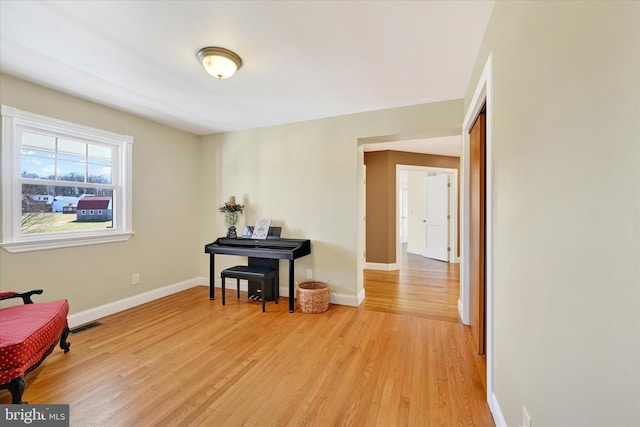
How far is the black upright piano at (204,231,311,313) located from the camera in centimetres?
329

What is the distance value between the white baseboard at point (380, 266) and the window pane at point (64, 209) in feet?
14.4

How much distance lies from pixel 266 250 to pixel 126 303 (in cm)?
188

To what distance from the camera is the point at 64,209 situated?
2906 mm

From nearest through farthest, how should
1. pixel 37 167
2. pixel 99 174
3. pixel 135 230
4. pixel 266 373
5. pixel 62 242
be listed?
pixel 266 373 < pixel 37 167 < pixel 62 242 < pixel 99 174 < pixel 135 230

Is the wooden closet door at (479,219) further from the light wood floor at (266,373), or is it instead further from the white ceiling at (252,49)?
the white ceiling at (252,49)

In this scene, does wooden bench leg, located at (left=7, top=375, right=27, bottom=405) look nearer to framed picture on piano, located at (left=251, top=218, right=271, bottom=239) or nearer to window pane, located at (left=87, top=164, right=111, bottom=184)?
window pane, located at (left=87, top=164, right=111, bottom=184)

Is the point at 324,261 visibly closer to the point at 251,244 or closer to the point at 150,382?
the point at 251,244

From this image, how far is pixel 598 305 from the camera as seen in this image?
69cm

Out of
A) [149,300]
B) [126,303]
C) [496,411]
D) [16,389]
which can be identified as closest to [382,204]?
[496,411]

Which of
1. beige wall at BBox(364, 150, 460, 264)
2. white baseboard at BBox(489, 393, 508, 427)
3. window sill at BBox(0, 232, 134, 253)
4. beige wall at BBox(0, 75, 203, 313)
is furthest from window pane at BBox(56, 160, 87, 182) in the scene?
beige wall at BBox(364, 150, 460, 264)

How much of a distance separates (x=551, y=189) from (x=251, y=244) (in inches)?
129

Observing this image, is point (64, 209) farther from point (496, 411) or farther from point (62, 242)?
point (496, 411)

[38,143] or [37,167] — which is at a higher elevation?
[38,143]

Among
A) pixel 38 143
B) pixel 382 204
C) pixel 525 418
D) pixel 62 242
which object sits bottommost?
pixel 525 418
